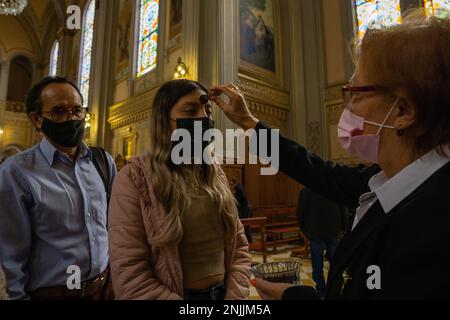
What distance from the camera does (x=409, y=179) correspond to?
0.87 metres

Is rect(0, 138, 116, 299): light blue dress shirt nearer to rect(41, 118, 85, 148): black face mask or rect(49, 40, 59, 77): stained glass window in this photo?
rect(41, 118, 85, 148): black face mask

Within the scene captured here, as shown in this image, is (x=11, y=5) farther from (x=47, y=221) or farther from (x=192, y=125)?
(x=192, y=125)

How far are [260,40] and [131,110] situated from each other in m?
5.30

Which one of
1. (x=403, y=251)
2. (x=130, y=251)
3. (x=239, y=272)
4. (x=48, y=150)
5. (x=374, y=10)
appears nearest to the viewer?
(x=403, y=251)

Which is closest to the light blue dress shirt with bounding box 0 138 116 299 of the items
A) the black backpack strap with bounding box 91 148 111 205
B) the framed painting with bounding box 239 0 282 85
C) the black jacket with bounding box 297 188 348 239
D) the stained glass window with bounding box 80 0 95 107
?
the black backpack strap with bounding box 91 148 111 205

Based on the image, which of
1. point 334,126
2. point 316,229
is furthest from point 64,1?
point 316,229

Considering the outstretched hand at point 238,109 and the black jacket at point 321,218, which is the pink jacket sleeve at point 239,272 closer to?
the outstretched hand at point 238,109

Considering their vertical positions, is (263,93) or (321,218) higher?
(263,93)

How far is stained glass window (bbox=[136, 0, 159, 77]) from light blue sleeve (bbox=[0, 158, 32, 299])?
966 centimetres

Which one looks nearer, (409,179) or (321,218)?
(409,179)

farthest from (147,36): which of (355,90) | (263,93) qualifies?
(355,90)

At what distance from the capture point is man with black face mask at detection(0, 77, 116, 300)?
144 centimetres

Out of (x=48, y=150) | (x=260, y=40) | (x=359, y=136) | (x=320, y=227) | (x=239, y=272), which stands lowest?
(x=239, y=272)

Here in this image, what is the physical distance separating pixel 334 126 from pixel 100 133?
30.6 feet
